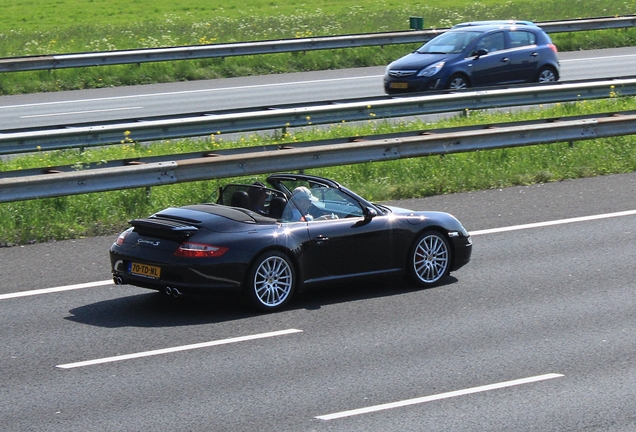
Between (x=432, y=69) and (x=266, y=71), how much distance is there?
7.48 meters

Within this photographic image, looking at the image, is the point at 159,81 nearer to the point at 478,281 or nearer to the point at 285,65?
the point at 285,65

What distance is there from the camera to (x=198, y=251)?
9664 millimetres

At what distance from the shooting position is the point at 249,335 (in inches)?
368

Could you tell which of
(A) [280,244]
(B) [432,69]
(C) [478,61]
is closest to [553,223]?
(A) [280,244]

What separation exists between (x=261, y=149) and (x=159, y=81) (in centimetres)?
1335

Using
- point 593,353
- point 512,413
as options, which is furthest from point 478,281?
point 512,413

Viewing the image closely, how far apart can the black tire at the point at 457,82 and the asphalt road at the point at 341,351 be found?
1051 cm

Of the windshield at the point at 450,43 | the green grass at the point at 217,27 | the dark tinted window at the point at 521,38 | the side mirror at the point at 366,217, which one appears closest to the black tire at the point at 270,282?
the side mirror at the point at 366,217

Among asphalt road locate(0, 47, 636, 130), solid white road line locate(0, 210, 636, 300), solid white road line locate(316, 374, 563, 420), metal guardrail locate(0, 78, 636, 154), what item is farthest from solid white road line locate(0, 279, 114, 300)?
asphalt road locate(0, 47, 636, 130)

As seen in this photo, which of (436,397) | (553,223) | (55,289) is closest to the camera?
(436,397)

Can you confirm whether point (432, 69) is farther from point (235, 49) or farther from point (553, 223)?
point (553, 223)

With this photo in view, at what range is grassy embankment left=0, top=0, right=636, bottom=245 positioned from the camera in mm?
13766

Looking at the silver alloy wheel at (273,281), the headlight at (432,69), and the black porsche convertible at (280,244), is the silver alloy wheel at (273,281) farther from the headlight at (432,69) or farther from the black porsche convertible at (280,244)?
the headlight at (432,69)

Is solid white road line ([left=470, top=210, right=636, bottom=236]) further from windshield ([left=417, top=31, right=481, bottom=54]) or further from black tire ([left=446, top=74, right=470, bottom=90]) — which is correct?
windshield ([left=417, top=31, right=481, bottom=54])
